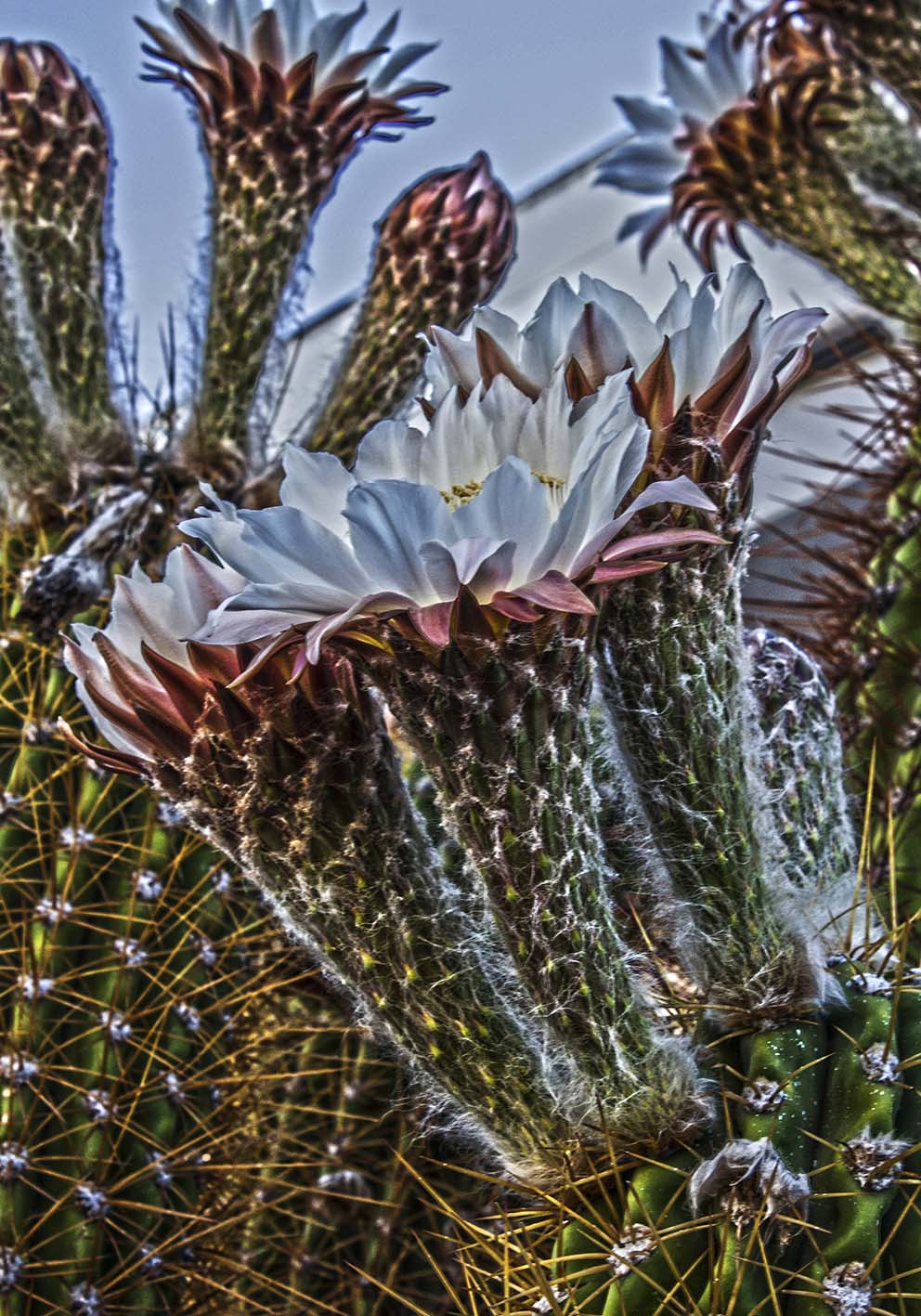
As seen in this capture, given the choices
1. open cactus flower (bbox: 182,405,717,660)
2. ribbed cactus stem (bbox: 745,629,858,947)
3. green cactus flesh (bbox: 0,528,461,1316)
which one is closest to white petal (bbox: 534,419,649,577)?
open cactus flower (bbox: 182,405,717,660)

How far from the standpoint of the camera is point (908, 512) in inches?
32.1

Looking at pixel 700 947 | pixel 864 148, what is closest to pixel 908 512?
pixel 864 148

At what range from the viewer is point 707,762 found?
440mm

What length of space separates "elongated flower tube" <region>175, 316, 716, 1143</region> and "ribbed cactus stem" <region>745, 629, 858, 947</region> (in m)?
0.09

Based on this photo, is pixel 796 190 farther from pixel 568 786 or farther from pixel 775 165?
pixel 568 786

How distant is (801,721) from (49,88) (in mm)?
557

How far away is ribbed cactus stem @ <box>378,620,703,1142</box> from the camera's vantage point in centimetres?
39

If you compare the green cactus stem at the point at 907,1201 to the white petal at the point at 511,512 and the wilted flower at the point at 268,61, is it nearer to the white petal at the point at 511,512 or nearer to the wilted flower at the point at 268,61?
the white petal at the point at 511,512

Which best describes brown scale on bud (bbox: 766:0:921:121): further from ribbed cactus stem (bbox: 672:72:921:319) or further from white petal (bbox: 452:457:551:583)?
white petal (bbox: 452:457:551:583)

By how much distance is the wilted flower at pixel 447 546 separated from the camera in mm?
350

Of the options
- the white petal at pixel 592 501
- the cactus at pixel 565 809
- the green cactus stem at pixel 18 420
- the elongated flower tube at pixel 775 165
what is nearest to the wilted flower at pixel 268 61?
the green cactus stem at pixel 18 420

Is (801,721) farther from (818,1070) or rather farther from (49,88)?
(49,88)

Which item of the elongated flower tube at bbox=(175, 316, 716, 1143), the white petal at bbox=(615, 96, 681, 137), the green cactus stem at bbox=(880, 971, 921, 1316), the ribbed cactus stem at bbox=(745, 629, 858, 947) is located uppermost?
the white petal at bbox=(615, 96, 681, 137)

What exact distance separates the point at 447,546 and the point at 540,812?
86 mm
